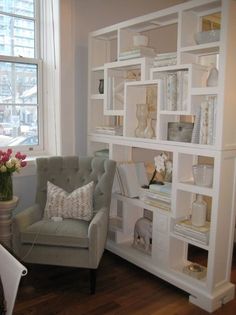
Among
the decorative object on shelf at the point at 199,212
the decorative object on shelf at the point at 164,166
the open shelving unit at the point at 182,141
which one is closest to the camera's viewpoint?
the open shelving unit at the point at 182,141

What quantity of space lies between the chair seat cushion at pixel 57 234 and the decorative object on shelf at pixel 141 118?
2.77ft

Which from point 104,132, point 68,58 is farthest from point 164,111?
point 68,58

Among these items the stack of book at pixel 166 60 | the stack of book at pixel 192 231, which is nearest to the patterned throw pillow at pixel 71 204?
the stack of book at pixel 192 231

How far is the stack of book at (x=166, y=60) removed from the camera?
235 cm

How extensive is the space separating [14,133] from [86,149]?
2.28ft

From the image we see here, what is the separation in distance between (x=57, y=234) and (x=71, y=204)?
0.31m

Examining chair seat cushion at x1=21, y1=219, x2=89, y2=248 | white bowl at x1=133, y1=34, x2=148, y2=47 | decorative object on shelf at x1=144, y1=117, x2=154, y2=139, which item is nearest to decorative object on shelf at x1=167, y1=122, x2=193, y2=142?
decorative object on shelf at x1=144, y1=117, x2=154, y2=139

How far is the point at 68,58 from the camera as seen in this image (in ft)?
9.94

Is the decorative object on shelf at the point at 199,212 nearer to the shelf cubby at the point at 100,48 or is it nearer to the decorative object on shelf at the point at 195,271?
the decorative object on shelf at the point at 195,271

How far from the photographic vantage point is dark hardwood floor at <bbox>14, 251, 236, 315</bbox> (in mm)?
2174

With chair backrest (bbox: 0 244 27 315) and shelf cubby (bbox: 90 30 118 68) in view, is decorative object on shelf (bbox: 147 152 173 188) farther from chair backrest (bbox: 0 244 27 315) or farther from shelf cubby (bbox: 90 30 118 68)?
chair backrest (bbox: 0 244 27 315)

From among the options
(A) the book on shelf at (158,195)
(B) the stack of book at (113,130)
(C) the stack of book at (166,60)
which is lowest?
(A) the book on shelf at (158,195)

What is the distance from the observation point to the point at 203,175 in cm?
221

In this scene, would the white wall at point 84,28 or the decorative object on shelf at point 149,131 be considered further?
the white wall at point 84,28
